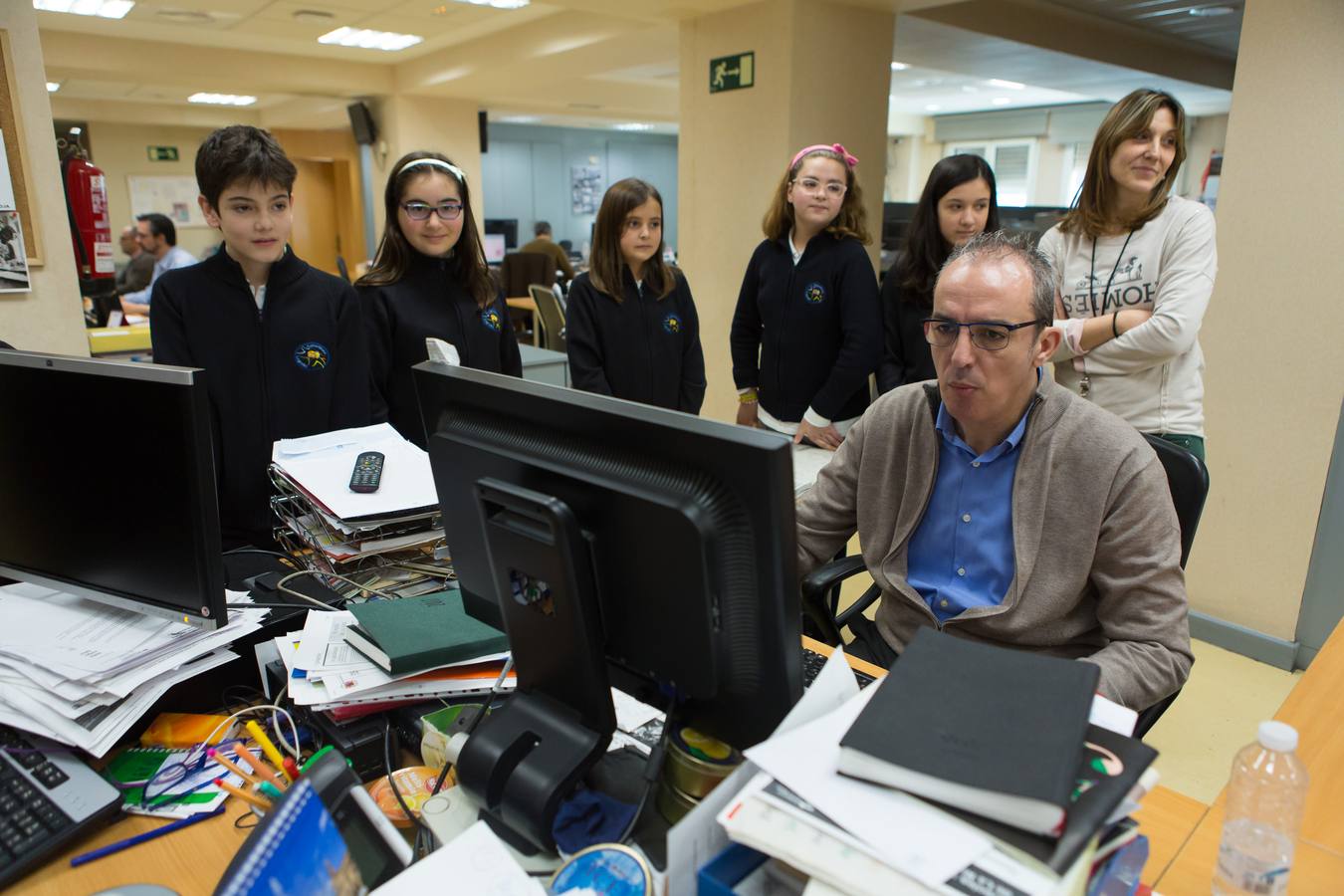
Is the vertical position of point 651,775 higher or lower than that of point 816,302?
lower

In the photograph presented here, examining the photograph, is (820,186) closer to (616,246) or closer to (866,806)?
(616,246)

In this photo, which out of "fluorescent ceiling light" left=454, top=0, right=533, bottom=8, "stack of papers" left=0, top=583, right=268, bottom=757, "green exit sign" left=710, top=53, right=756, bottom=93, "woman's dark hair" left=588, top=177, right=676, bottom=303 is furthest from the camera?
"fluorescent ceiling light" left=454, top=0, right=533, bottom=8

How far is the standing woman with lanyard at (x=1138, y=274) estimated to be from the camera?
2154 millimetres

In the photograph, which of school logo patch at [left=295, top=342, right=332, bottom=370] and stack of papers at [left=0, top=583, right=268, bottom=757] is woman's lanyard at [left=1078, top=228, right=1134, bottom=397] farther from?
stack of papers at [left=0, top=583, right=268, bottom=757]

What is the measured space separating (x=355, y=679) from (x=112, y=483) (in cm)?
40

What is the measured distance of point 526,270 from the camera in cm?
799

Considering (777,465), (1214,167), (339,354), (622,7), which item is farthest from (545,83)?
(777,465)

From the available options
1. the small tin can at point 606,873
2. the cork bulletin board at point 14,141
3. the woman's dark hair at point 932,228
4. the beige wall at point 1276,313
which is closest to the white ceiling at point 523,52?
the woman's dark hair at point 932,228

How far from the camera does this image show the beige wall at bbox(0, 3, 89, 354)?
2750 mm

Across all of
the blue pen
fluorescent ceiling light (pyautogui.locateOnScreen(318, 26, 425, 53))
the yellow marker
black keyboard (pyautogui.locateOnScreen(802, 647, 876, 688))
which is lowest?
the blue pen

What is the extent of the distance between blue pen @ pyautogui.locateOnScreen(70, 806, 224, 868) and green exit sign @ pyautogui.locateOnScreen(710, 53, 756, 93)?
4053mm

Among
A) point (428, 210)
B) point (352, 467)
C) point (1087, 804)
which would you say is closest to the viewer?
point (1087, 804)

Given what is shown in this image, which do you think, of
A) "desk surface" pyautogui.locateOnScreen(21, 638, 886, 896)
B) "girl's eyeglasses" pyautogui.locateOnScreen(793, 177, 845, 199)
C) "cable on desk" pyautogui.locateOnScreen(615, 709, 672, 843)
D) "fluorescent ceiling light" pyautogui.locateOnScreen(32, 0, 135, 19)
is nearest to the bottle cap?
"cable on desk" pyautogui.locateOnScreen(615, 709, 672, 843)

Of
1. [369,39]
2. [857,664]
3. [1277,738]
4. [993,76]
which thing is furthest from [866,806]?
[993,76]
